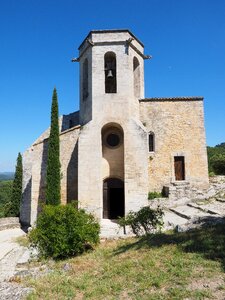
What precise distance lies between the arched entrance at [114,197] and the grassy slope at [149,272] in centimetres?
793

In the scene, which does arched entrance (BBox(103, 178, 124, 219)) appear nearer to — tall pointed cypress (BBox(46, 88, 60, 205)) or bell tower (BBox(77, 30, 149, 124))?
tall pointed cypress (BBox(46, 88, 60, 205))

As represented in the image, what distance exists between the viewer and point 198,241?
26.9 feet

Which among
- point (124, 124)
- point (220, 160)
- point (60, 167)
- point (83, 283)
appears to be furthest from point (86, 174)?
point (220, 160)

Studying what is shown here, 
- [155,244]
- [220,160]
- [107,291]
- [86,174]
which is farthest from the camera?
[220,160]

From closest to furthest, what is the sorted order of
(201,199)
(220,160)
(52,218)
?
(52,218)
(201,199)
(220,160)

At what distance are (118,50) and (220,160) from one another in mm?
15661

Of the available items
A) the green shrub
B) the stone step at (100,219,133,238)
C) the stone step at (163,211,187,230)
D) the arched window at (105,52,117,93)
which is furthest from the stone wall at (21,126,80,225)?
the stone step at (163,211,187,230)

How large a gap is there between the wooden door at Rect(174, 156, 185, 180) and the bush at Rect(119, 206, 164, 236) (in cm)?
827

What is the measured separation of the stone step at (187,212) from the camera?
523 inches

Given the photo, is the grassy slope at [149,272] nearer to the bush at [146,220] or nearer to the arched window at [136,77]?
the bush at [146,220]

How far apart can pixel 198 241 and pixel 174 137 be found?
11.3 metres

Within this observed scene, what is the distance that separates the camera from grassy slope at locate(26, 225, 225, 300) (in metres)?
5.57

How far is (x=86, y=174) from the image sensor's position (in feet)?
52.5

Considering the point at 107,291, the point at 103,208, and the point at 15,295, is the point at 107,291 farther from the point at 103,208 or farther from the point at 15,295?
the point at 103,208
